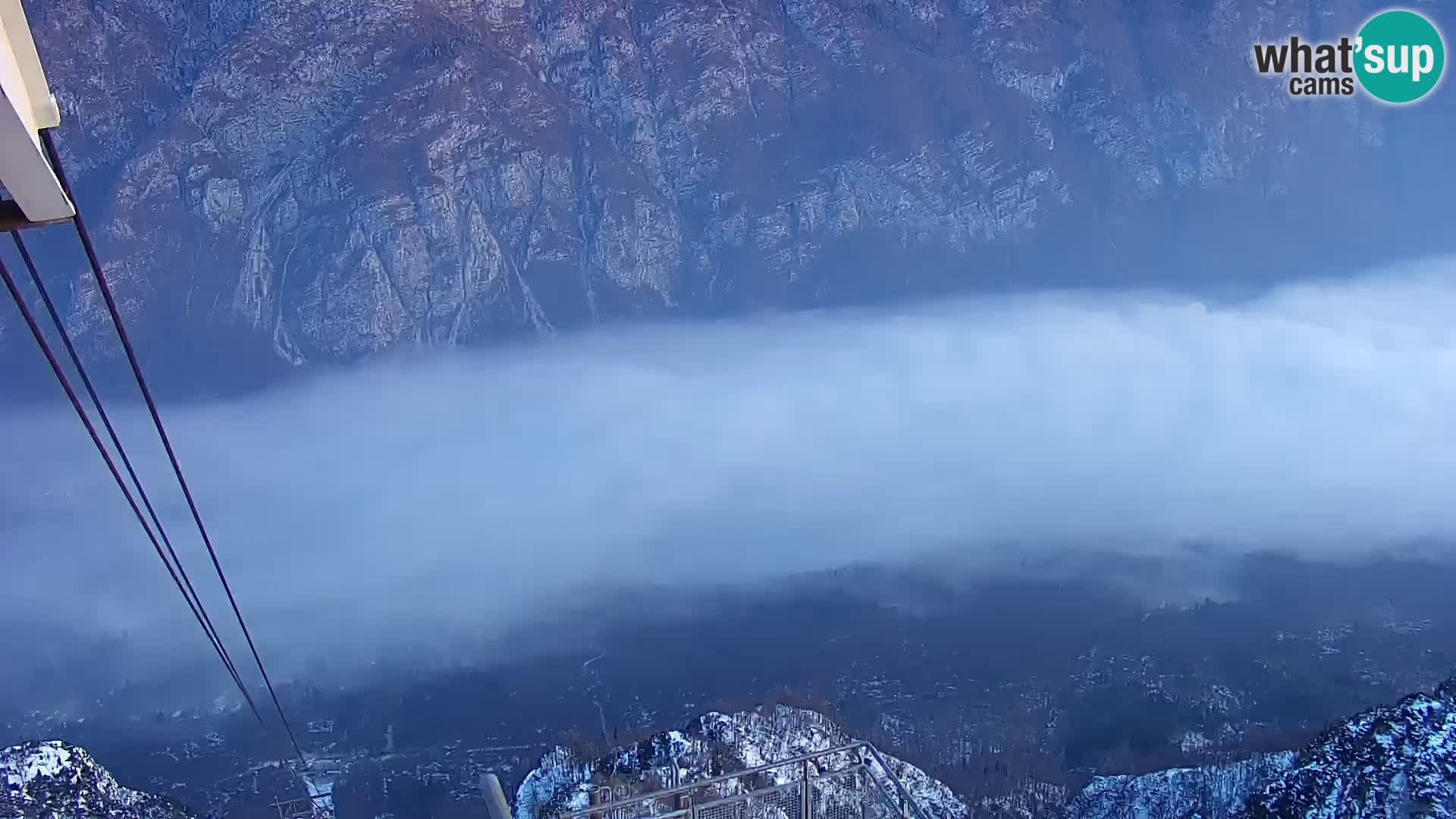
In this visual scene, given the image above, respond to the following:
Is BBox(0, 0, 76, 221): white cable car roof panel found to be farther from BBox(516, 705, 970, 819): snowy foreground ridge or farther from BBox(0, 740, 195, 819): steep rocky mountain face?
BBox(0, 740, 195, 819): steep rocky mountain face

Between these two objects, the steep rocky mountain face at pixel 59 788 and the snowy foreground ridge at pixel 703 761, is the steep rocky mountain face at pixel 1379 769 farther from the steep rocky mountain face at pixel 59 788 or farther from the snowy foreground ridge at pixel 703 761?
the steep rocky mountain face at pixel 59 788

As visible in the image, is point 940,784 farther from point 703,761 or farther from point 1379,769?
point 1379,769

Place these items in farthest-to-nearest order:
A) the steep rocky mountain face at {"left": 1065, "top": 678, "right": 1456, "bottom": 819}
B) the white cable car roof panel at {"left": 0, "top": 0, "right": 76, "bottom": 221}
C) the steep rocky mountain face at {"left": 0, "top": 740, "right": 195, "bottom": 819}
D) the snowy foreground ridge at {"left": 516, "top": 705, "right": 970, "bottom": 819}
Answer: the snowy foreground ridge at {"left": 516, "top": 705, "right": 970, "bottom": 819}, the steep rocky mountain face at {"left": 0, "top": 740, "right": 195, "bottom": 819}, the steep rocky mountain face at {"left": 1065, "top": 678, "right": 1456, "bottom": 819}, the white cable car roof panel at {"left": 0, "top": 0, "right": 76, "bottom": 221}

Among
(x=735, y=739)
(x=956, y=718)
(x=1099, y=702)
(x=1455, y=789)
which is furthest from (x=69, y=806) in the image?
(x=1099, y=702)

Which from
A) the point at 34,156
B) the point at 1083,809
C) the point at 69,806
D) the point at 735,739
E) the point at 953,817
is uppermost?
the point at 34,156

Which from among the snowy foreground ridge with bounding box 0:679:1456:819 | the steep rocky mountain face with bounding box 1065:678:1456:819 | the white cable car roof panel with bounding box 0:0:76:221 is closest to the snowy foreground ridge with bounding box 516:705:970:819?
the snowy foreground ridge with bounding box 0:679:1456:819

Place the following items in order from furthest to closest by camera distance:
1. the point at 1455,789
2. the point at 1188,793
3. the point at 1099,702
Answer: the point at 1099,702 < the point at 1188,793 < the point at 1455,789

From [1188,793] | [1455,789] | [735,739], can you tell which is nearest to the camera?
[1455,789]

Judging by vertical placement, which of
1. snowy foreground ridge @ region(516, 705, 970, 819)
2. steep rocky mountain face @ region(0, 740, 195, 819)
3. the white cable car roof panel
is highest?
the white cable car roof panel

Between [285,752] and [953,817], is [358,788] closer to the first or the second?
[285,752]

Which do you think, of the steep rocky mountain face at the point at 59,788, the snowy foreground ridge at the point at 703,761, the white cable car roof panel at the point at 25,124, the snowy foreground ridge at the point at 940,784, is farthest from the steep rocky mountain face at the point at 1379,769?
the white cable car roof panel at the point at 25,124
